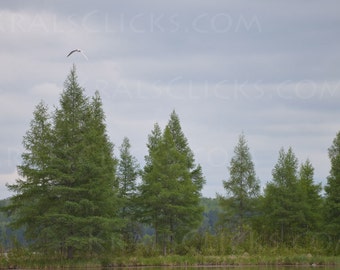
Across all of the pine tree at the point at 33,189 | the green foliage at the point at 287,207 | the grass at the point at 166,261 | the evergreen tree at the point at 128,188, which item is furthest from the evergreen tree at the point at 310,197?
the pine tree at the point at 33,189

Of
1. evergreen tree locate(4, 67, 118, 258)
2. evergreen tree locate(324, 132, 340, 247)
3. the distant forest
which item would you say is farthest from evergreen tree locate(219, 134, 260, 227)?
evergreen tree locate(4, 67, 118, 258)

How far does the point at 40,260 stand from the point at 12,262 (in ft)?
7.95

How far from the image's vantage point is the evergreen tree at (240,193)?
65812 millimetres

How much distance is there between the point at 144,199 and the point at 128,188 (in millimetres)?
3573

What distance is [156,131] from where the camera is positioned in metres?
66.1

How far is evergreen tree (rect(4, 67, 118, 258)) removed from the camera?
49844mm

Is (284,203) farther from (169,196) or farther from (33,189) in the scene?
(33,189)

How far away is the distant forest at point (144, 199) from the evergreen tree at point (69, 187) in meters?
0.09

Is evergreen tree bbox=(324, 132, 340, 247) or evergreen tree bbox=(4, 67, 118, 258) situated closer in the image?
evergreen tree bbox=(4, 67, 118, 258)

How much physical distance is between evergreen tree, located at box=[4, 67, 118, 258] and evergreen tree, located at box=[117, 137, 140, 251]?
7.32 metres

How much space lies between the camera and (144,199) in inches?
2377

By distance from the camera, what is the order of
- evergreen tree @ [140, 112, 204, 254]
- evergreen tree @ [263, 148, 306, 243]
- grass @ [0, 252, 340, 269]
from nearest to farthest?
grass @ [0, 252, 340, 269] < evergreen tree @ [140, 112, 204, 254] < evergreen tree @ [263, 148, 306, 243]

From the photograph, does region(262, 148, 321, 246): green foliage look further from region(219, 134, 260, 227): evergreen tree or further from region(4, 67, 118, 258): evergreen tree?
region(4, 67, 118, 258): evergreen tree

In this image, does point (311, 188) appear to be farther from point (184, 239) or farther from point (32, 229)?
point (32, 229)
